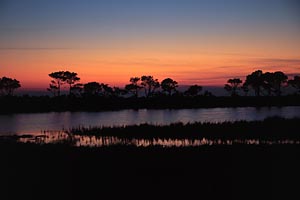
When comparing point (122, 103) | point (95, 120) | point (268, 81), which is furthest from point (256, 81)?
point (95, 120)

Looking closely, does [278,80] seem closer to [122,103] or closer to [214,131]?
[122,103]

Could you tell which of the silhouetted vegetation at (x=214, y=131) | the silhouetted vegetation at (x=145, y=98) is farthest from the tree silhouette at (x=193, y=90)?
the silhouetted vegetation at (x=214, y=131)

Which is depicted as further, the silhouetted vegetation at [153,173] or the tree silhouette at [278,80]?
the tree silhouette at [278,80]

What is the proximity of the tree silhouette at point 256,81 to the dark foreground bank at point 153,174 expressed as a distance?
284 feet

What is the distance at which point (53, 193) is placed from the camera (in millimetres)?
10352

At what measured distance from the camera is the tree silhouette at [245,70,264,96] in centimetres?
10025

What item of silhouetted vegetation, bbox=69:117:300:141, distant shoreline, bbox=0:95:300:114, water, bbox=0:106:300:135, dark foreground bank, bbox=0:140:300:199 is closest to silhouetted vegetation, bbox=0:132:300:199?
dark foreground bank, bbox=0:140:300:199

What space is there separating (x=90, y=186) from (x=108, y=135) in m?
16.5

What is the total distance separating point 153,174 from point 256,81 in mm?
93612

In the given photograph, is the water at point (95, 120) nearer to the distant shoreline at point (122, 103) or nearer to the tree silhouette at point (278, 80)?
the distant shoreline at point (122, 103)

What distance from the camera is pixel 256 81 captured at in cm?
10106

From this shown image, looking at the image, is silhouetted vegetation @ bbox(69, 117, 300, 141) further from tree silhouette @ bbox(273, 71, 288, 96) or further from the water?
tree silhouette @ bbox(273, 71, 288, 96)

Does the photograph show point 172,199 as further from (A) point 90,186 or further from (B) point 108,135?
(B) point 108,135

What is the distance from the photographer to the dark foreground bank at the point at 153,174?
1021 centimetres
